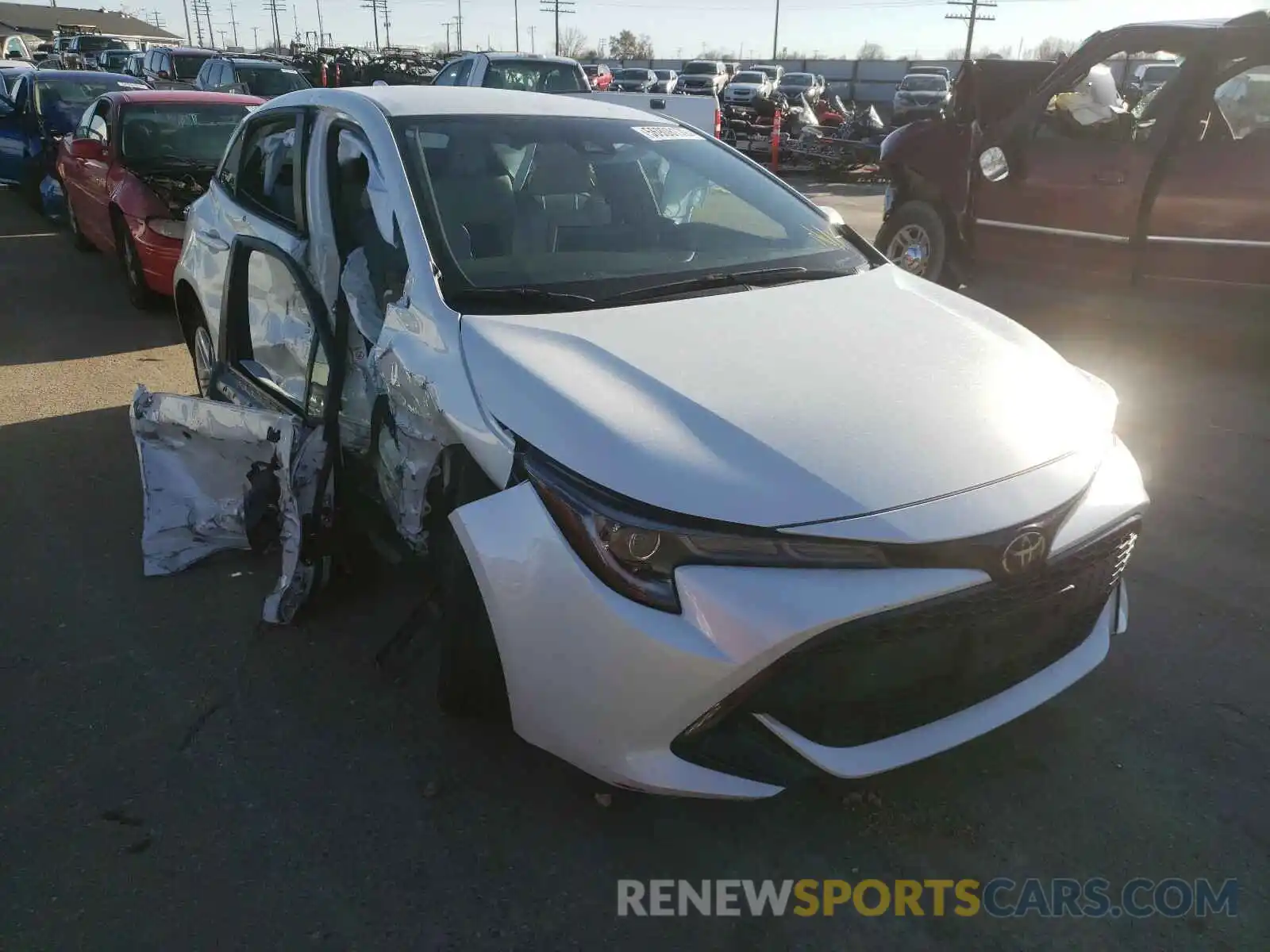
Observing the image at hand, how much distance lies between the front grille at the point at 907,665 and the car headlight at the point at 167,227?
617cm

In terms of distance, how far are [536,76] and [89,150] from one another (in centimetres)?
722

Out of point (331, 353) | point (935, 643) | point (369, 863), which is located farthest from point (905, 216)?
point (369, 863)

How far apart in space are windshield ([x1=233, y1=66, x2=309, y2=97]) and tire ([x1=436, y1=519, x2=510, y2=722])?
14.4 metres

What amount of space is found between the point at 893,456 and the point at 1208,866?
4.07 ft

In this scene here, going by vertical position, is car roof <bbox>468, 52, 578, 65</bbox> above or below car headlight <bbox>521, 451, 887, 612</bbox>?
above

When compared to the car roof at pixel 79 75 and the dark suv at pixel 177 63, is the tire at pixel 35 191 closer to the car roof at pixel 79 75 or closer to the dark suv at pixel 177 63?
the car roof at pixel 79 75

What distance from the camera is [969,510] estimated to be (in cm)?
204

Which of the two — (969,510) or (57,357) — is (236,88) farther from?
(969,510)

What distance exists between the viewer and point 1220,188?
19.2 feet

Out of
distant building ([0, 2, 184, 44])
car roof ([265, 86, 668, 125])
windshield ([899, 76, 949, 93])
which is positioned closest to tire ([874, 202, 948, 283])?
car roof ([265, 86, 668, 125])

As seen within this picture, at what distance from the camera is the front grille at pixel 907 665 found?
1.96m

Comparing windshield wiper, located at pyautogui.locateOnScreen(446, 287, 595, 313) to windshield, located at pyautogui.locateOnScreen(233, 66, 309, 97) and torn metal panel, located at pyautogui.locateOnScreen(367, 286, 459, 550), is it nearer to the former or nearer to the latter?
torn metal panel, located at pyautogui.locateOnScreen(367, 286, 459, 550)

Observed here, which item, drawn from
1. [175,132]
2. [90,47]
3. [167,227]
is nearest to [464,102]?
[167,227]

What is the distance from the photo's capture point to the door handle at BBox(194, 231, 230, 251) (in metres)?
4.08
